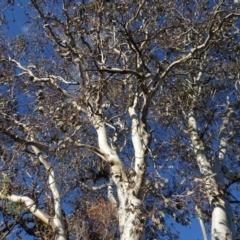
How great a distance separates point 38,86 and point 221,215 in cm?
506

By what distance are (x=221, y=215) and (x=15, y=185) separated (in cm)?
A: 363

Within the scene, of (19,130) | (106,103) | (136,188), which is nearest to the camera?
(136,188)

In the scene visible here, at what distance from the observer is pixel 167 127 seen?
1122cm

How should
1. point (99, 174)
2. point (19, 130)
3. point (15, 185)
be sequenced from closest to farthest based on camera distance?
point (15, 185), point (19, 130), point (99, 174)

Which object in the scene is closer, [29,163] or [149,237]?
[29,163]

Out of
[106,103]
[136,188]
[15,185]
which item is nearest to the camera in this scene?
[136,188]

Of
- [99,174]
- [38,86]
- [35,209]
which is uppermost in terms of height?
[38,86]

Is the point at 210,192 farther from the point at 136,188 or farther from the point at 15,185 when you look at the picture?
the point at 15,185

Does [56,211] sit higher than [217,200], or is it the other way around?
[217,200]

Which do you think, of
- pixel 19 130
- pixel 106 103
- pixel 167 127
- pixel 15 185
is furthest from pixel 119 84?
pixel 15 185

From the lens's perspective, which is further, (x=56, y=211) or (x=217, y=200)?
(x=217, y=200)

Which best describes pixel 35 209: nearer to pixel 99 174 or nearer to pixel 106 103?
pixel 106 103

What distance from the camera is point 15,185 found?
8555 millimetres

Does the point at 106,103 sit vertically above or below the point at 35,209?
above
